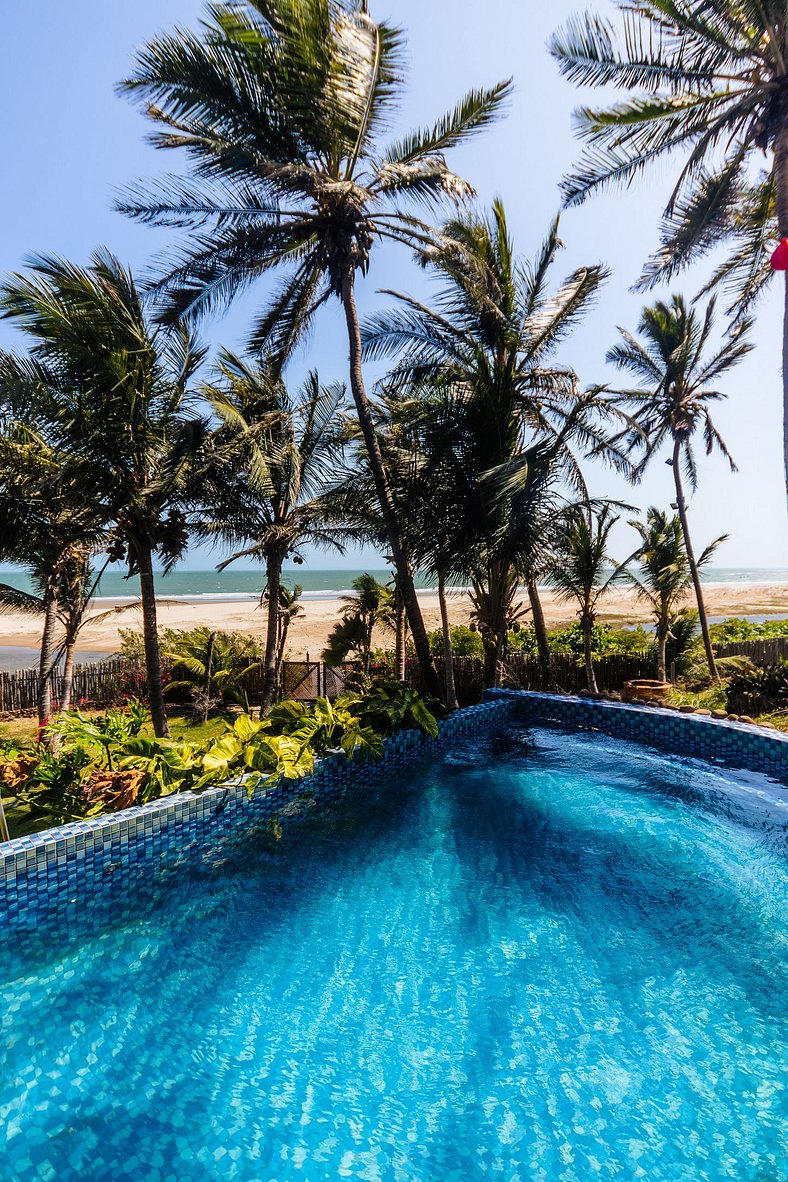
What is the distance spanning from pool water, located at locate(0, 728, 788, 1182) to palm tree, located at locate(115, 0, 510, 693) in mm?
4373

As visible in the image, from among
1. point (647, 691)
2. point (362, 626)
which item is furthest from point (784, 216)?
point (362, 626)

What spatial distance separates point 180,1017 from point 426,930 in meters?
1.67

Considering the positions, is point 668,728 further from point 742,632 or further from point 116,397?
point 742,632

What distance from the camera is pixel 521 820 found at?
597 centimetres

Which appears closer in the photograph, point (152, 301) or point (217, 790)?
point (217, 790)

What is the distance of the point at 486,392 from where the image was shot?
9195mm

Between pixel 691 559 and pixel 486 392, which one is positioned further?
pixel 691 559

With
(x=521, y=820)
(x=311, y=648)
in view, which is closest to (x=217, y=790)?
(x=521, y=820)

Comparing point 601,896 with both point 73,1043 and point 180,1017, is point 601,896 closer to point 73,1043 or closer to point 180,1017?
point 180,1017

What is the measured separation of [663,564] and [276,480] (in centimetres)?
956

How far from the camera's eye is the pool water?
255 centimetres

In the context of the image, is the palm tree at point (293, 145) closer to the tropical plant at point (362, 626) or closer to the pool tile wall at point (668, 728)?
the pool tile wall at point (668, 728)

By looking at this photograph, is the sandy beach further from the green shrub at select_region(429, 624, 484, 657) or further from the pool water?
the pool water

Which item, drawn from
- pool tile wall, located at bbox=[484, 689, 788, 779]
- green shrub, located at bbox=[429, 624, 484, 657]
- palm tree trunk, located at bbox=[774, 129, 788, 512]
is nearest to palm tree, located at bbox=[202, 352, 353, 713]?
green shrub, located at bbox=[429, 624, 484, 657]
